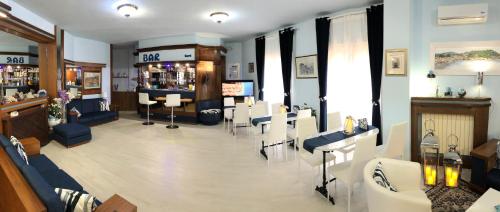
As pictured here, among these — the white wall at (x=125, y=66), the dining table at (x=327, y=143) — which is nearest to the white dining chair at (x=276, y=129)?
the dining table at (x=327, y=143)

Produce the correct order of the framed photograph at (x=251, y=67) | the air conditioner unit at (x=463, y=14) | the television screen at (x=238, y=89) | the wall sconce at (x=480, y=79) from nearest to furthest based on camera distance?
1. the air conditioner unit at (x=463, y=14)
2. the wall sconce at (x=480, y=79)
3. the television screen at (x=238, y=89)
4. the framed photograph at (x=251, y=67)

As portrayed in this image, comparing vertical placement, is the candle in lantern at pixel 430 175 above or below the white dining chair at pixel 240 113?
below

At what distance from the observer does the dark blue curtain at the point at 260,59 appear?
8.50 metres

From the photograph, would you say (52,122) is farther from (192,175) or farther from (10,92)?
(192,175)

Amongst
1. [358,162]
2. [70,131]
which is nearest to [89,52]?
A: [70,131]

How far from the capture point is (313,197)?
10.9ft

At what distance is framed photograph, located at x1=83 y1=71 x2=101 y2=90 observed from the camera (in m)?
9.54

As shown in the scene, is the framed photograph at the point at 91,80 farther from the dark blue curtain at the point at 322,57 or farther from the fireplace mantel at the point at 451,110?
the fireplace mantel at the point at 451,110

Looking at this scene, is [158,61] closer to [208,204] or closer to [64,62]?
[64,62]

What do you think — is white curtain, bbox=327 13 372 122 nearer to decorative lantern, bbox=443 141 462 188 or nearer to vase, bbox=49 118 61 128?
decorative lantern, bbox=443 141 462 188

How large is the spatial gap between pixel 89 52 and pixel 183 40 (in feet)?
11.7

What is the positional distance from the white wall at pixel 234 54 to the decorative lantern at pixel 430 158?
6758 millimetres

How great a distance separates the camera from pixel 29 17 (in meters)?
5.57

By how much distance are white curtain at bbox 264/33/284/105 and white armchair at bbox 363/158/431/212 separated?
5.53 meters
